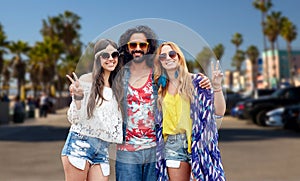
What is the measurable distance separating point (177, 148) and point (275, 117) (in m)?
16.9

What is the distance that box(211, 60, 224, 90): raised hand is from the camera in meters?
2.70

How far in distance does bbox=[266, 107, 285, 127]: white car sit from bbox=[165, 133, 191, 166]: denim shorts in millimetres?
16343

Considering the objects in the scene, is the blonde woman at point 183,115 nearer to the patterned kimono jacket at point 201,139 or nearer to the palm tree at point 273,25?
the patterned kimono jacket at point 201,139

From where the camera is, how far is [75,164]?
8.79ft

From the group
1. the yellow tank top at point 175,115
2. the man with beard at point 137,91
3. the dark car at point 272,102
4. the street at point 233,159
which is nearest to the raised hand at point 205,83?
the yellow tank top at point 175,115

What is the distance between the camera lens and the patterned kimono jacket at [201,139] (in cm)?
268

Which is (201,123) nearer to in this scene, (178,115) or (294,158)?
(178,115)

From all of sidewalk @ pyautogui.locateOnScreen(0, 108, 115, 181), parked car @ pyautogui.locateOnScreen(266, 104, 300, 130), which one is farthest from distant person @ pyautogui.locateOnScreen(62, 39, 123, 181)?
parked car @ pyautogui.locateOnScreen(266, 104, 300, 130)

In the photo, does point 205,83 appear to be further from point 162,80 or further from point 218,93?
point 162,80

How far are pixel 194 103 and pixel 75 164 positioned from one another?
0.79 meters

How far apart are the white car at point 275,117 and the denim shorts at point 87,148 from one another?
54.3ft

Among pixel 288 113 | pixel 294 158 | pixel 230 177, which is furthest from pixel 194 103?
pixel 288 113

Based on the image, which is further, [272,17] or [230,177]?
[272,17]

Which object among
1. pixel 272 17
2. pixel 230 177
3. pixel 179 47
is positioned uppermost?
pixel 272 17
